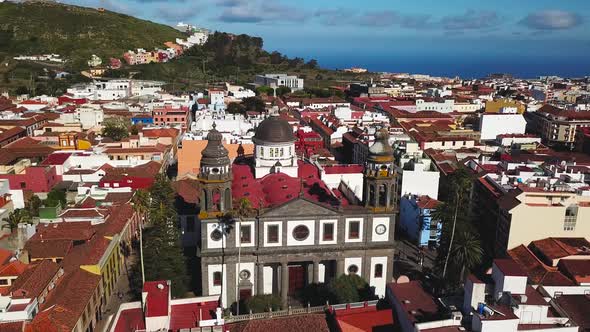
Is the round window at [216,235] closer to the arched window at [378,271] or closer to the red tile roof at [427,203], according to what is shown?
the arched window at [378,271]

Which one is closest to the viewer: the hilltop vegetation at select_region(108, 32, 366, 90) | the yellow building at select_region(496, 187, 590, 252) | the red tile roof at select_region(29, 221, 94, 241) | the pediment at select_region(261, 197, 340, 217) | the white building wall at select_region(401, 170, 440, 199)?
the pediment at select_region(261, 197, 340, 217)

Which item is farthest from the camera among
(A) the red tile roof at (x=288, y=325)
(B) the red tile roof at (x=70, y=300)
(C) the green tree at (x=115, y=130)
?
(C) the green tree at (x=115, y=130)

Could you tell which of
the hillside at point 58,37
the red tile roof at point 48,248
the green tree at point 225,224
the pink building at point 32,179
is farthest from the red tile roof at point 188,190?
the hillside at point 58,37

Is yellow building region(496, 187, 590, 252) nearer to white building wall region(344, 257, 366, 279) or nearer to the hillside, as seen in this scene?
white building wall region(344, 257, 366, 279)

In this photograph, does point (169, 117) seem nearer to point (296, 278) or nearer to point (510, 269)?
point (296, 278)

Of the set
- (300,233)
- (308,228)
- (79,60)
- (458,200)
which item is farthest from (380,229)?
(79,60)

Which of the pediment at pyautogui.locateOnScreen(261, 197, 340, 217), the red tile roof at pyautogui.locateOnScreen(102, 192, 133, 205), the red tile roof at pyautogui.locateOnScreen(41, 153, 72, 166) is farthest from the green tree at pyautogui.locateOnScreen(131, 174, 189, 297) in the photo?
the red tile roof at pyautogui.locateOnScreen(41, 153, 72, 166)
